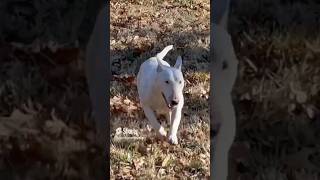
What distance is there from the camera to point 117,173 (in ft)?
15.0

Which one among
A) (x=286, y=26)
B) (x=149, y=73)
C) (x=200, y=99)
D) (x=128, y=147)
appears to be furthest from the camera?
(x=200, y=99)

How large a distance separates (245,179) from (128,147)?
226 centimetres

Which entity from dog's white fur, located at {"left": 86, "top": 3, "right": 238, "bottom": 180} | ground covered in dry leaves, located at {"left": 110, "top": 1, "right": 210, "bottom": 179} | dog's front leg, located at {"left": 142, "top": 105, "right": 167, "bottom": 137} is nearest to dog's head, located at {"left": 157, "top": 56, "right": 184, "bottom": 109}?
dog's front leg, located at {"left": 142, "top": 105, "right": 167, "bottom": 137}

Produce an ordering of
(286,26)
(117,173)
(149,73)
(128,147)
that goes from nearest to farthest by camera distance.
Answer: (286,26) < (117,173) < (128,147) < (149,73)

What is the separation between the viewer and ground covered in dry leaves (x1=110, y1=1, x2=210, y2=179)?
4.75 meters

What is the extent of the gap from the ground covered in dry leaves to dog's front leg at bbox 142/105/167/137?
0.07 meters

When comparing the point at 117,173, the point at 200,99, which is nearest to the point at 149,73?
the point at 200,99

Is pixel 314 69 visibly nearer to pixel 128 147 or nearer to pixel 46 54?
pixel 46 54

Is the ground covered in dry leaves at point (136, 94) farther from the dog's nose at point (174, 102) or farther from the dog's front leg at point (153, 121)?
the dog's nose at point (174, 102)

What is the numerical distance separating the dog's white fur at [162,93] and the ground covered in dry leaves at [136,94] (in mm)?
118

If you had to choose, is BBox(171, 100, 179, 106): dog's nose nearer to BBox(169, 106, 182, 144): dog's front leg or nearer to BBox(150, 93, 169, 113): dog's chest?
BBox(169, 106, 182, 144): dog's front leg

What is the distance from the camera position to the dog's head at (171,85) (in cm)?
529

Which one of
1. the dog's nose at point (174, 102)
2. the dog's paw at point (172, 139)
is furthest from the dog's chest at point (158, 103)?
the dog's paw at point (172, 139)

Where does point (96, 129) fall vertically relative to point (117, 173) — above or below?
above
